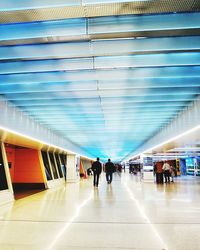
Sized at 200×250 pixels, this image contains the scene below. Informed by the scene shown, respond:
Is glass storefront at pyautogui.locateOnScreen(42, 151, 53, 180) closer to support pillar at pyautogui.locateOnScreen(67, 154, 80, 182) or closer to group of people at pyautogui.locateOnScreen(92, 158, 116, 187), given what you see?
group of people at pyautogui.locateOnScreen(92, 158, 116, 187)

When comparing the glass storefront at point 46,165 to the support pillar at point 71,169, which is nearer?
the glass storefront at point 46,165

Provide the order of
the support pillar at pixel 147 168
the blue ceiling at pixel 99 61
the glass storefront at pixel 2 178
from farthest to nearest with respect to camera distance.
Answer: the support pillar at pixel 147 168
the glass storefront at pixel 2 178
the blue ceiling at pixel 99 61

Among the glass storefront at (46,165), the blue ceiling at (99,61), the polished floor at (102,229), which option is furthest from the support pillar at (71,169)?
the polished floor at (102,229)

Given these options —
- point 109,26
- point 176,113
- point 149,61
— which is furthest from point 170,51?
point 176,113

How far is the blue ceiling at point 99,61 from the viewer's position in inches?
113

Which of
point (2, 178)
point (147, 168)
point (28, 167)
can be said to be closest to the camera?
point (2, 178)

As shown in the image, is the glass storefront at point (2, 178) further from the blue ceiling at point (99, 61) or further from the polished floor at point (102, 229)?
the polished floor at point (102, 229)

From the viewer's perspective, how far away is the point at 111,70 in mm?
4238

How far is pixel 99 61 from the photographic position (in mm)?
3807

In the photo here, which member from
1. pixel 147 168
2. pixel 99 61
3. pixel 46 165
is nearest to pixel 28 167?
pixel 46 165

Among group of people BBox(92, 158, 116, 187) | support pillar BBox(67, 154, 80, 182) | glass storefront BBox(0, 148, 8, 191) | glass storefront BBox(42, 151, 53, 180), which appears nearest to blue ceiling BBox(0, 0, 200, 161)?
glass storefront BBox(0, 148, 8, 191)

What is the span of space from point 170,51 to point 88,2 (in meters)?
1.64

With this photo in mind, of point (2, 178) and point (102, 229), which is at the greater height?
point (2, 178)

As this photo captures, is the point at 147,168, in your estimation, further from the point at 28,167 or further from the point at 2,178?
the point at 2,178
